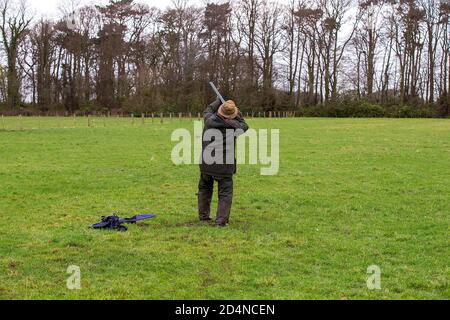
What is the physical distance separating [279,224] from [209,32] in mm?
76174

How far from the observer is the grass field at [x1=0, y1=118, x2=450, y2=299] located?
6.90 metres

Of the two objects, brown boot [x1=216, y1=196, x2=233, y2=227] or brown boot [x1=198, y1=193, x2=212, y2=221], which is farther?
brown boot [x1=198, y1=193, x2=212, y2=221]

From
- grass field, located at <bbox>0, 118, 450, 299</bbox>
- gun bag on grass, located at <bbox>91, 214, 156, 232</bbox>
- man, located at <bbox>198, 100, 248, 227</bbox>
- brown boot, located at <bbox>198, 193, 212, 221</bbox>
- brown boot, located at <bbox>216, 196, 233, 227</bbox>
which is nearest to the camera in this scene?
grass field, located at <bbox>0, 118, 450, 299</bbox>

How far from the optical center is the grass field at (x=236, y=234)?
6.90 metres

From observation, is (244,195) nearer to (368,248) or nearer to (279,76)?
(368,248)

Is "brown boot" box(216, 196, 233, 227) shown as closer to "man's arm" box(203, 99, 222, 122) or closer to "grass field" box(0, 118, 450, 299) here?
"grass field" box(0, 118, 450, 299)

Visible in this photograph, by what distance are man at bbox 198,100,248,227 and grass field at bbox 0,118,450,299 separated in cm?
67

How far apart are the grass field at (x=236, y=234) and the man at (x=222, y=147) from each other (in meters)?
0.67

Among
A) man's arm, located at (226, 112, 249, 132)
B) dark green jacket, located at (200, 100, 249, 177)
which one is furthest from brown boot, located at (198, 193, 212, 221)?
man's arm, located at (226, 112, 249, 132)

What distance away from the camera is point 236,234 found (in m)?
9.72

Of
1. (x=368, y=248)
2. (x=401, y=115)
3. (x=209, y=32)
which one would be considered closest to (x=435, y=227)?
(x=368, y=248)

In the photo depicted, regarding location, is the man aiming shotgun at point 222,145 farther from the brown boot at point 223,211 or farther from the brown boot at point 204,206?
the brown boot at point 204,206

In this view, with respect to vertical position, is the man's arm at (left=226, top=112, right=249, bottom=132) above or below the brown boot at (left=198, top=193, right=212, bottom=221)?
above

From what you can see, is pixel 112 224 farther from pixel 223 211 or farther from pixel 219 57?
pixel 219 57
